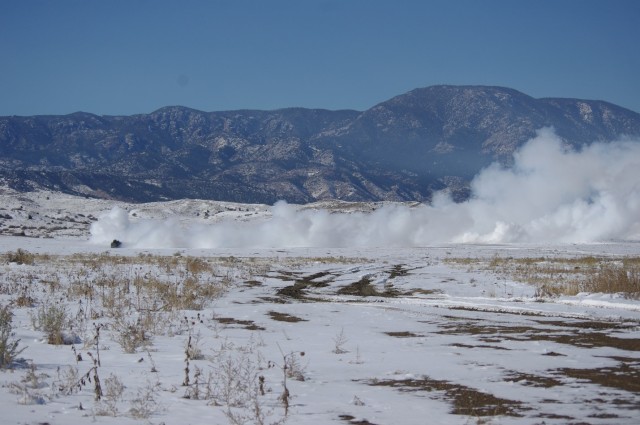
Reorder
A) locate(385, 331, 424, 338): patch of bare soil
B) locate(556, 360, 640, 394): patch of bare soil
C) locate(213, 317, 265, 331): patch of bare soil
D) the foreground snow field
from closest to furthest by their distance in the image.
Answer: the foreground snow field < locate(556, 360, 640, 394): patch of bare soil < locate(385, 331, 424, 338): patch of bare soil < locate(213, 317, 265, 331): patch of bare soil

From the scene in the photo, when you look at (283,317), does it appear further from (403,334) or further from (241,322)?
(403,334)

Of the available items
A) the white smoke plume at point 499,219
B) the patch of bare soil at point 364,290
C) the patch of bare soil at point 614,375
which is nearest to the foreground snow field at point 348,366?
the patch of bare soil at point 614,375

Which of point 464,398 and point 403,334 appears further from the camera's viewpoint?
point 403,334

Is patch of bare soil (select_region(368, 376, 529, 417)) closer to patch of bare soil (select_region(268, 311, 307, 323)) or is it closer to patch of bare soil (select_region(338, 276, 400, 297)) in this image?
patch of bare soil (select_region(268, 311, 307, 323))


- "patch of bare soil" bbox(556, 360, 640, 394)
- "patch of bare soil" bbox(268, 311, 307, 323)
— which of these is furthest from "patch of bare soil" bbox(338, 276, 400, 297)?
"patch of bare soil" bbox(556, 360, 640, 394)

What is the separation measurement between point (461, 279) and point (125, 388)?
2538 cm

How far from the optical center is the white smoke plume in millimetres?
81875

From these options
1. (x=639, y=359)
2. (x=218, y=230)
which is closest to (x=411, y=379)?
(x=639, y=359)

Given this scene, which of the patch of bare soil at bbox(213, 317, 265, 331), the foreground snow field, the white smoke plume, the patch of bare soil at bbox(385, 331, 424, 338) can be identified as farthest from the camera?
the white smoke plume

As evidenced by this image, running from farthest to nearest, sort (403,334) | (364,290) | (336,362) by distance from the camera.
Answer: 1. (364,290)
2. (403,334)
3. (336,362)

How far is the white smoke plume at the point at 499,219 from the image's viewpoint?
269 feet

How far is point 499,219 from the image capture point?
3772 inches

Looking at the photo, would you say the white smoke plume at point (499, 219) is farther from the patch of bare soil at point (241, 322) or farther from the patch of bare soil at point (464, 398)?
the patch of bare soil at point (464, 398)

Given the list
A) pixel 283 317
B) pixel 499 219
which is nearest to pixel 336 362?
pixel 283 317
